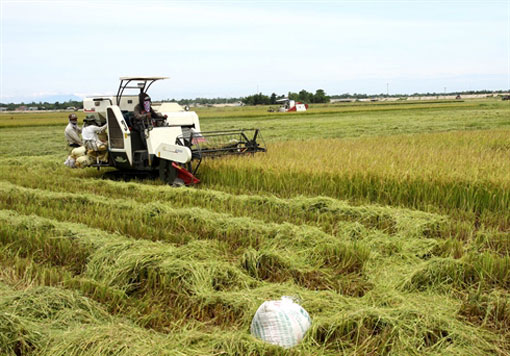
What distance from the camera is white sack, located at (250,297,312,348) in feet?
11.4

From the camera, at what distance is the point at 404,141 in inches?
539

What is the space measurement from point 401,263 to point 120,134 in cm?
693

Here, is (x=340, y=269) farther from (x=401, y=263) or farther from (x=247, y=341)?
(x=247, y=341)

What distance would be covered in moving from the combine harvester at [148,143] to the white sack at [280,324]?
5953mm

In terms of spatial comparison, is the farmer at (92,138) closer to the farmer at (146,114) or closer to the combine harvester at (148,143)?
the combine harvester at (148,143)

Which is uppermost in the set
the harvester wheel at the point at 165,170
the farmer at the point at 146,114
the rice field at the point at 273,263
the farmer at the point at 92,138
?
the farmer at the point at 146,114

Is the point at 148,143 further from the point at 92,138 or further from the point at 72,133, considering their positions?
the point at 72,133

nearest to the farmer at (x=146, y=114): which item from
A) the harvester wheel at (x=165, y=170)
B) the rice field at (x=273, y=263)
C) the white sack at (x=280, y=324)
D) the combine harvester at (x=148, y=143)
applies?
the combine harvester at (x=148, y=143)

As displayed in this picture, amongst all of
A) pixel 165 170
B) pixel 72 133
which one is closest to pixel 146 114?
pixel 165 170

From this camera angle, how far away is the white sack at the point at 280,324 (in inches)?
136

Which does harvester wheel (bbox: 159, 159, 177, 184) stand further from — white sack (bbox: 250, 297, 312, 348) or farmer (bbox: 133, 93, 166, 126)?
white sack (bbox: 250, 297, 312, 348)

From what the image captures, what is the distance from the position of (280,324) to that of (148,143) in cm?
707

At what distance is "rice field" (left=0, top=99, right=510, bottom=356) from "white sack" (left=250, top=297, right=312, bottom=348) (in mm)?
89

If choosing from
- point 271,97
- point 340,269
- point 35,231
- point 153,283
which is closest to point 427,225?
point 340,269
